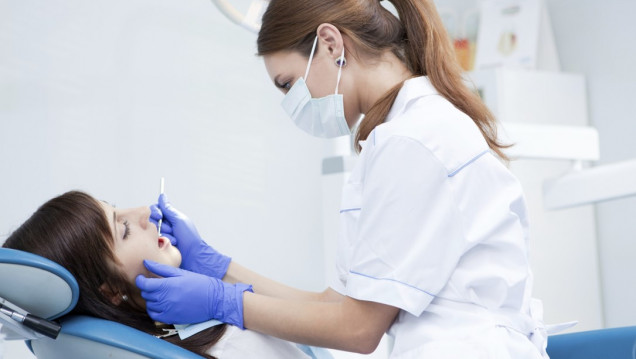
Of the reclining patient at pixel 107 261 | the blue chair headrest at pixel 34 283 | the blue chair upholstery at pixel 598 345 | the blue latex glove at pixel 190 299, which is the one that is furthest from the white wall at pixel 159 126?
the blue chair upholstery at pixel 598 345

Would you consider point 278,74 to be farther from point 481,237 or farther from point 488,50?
point 488,50

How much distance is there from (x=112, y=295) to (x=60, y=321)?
18cm

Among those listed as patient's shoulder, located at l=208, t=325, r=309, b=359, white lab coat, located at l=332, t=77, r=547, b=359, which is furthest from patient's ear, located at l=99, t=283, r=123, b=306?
white lab coat, located at l=332, t=77, r=547, b=359

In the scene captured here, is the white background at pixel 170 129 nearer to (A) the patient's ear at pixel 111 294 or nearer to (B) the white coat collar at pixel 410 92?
(A) the patient's ear at pixel 111 294

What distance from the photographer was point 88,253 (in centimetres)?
129

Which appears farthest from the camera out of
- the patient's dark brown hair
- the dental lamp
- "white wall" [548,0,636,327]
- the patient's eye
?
"white wall" [548,0,636,327]

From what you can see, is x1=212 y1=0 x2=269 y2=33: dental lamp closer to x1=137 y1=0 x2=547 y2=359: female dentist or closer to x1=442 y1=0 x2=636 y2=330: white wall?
x1=137 y1=0 x2=547 y2=359: female dentist

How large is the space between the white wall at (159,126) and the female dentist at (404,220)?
107 centimetres

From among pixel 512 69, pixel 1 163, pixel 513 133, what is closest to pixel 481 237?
pixel 513 133

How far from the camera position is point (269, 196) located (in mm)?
2736

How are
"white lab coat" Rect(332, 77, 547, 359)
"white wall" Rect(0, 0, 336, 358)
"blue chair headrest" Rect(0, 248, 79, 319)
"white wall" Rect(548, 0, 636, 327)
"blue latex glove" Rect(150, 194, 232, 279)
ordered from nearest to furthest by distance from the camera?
"blue chair headrest" Rect(0, 248, 79, 319) < "white lab coat" Rect(332, 77, 547, 359) < "blue latex glove" Rect(150, 194, 232, 279) < "white wall" Rect(0, 0, 336, 358) < "white wall" Rect(548, 0, 636, 327)

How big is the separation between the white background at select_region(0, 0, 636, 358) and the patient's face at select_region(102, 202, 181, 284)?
2.52ft

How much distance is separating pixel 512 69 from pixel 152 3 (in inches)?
60.3

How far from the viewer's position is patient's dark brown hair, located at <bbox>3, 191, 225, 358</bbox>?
49.9 inches
